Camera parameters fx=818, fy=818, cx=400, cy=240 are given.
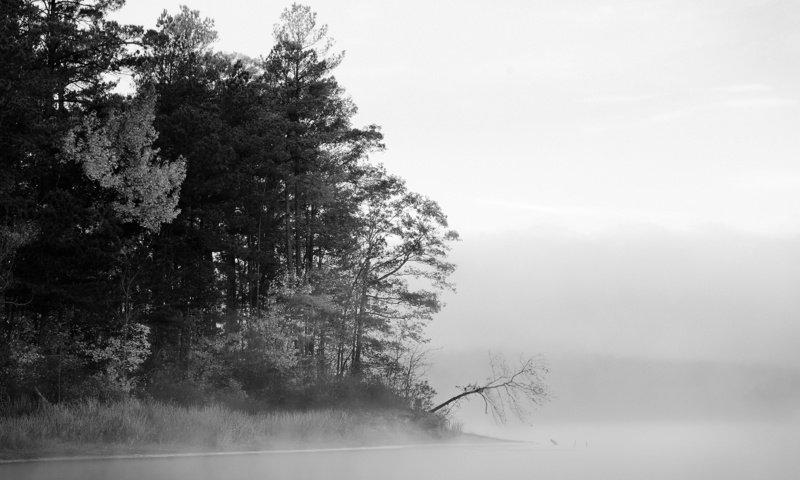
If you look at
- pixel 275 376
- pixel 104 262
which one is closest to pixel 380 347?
pixel 275 376

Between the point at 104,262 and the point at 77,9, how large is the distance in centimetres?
1096

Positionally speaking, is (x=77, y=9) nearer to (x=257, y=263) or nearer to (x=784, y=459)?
(x=257, y=263)

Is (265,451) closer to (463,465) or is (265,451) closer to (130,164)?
(463,465)

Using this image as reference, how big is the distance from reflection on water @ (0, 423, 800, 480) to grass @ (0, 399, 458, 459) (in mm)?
2125

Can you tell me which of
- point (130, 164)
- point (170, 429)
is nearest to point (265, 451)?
point (170, 429)

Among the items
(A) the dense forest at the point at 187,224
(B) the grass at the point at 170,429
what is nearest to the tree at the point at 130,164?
(A) the dense forest at the point at 187,224

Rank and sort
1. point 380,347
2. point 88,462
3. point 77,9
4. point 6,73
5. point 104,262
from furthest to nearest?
point 380,347
point 77,9
point 104,262
point 6,73
point 88,462

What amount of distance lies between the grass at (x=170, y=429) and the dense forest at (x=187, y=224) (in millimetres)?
2482

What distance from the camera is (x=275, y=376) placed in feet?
114

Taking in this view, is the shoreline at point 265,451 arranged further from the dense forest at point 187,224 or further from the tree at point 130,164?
the tree at point 130,164

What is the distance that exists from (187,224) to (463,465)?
66.5 feet

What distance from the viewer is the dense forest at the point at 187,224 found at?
3045 centimetres

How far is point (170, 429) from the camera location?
82.3ft

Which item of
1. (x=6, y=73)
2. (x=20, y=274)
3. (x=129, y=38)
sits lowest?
(x=20, y=274)
